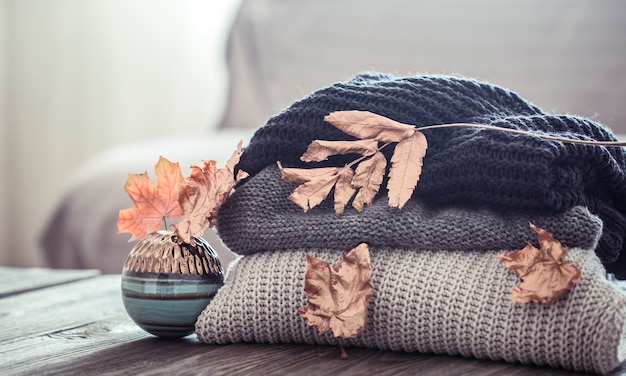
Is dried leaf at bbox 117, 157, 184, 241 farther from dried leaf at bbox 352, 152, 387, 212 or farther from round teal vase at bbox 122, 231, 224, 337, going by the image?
dried leaf at bbox 352, 152, 387, 212

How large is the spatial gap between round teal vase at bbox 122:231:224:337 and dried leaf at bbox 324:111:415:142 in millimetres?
154

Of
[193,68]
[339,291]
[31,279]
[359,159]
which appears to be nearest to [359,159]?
[359,159]

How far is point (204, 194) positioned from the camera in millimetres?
581

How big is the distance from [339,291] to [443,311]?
74 millimetres

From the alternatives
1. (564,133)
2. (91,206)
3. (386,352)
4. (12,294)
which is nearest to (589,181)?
(564,133)

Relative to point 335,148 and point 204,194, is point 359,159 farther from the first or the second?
point 204,194

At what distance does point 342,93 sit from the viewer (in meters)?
0.57

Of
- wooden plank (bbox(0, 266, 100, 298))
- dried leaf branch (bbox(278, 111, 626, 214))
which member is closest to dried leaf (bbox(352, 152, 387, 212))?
dried leaf branch (bbox(278, 111, 626, 214))

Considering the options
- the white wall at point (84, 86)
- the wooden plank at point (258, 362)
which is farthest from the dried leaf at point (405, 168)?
the white wall at point (84, 86)

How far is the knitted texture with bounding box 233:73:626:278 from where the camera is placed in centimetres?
51

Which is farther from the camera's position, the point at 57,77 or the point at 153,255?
the point at 57,77

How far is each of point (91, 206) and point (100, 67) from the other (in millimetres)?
1239

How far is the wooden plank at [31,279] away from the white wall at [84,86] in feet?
4.54

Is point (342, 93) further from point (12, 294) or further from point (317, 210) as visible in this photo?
point (12, 294)
